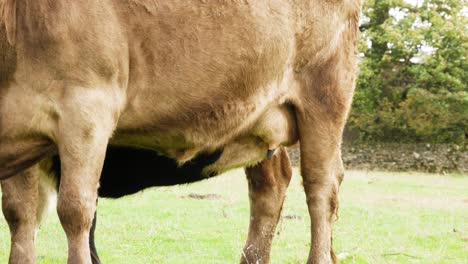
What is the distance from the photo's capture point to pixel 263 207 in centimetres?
562

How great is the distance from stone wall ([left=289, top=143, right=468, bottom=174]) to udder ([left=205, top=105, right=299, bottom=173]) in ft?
116

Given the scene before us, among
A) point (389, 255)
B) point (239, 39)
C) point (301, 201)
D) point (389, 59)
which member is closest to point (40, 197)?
point (239, 39)

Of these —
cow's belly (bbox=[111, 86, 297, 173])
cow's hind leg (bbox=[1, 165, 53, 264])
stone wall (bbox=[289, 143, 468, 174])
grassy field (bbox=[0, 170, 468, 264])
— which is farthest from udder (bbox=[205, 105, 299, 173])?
stone wall (bbox=[289, 143, 468, 174])

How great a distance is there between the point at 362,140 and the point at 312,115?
39742 millimetres

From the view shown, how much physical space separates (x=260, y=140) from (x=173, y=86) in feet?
3.46

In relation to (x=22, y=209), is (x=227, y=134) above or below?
above

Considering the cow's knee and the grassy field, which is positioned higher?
the cow's knee

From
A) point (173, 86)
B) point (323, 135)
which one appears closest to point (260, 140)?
point (323, 135)

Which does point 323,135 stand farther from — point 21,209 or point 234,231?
point 234,231

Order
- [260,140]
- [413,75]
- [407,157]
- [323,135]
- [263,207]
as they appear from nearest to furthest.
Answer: [260,140], [323,135], [263,207], [407,157], [413,75]

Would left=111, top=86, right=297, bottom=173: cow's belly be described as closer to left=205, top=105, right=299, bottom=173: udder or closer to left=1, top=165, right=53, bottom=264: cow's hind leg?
left=205, top=105, right=299, bottom=173: udder

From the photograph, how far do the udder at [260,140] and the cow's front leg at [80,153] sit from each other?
4.04ft

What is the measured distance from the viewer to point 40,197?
15.9 feet

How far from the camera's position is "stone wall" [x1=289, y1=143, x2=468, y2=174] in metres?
40.2
